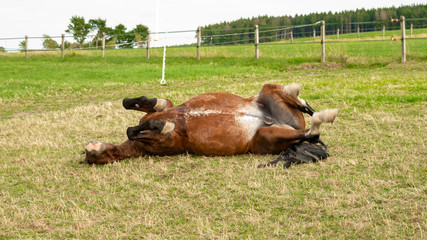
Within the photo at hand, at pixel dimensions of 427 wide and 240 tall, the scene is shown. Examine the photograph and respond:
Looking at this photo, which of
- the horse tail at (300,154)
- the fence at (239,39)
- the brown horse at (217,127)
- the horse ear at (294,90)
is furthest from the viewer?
the fence at (239,39)

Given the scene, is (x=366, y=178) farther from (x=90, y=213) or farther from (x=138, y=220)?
(x=90, y=213)

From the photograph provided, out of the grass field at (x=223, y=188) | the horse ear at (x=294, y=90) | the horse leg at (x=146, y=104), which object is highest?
the horse ear at (x=294, y=90)

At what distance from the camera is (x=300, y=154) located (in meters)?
4.55

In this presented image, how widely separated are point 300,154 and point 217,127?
963 millimetres

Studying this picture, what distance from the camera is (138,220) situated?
3.25 meters

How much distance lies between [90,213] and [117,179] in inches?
34.4

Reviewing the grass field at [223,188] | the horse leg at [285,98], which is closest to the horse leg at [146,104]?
the grass field at [223,188]

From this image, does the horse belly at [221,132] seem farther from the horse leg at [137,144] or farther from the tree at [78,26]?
the tree at [78,26]

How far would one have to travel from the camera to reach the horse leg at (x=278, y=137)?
4.59 m

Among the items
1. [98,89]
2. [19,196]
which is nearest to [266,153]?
[19,196]

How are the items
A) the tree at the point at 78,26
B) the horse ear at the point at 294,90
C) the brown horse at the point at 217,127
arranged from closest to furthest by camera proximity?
the brown horse at the point at 217,127 < the horse ear at the point at 294,90 < the tree at the point at 78,26

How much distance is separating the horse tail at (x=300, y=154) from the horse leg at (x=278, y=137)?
0.10m

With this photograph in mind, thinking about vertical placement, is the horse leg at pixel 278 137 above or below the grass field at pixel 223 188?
above

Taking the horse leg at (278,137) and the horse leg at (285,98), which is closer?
the horse leg at (278,137)
